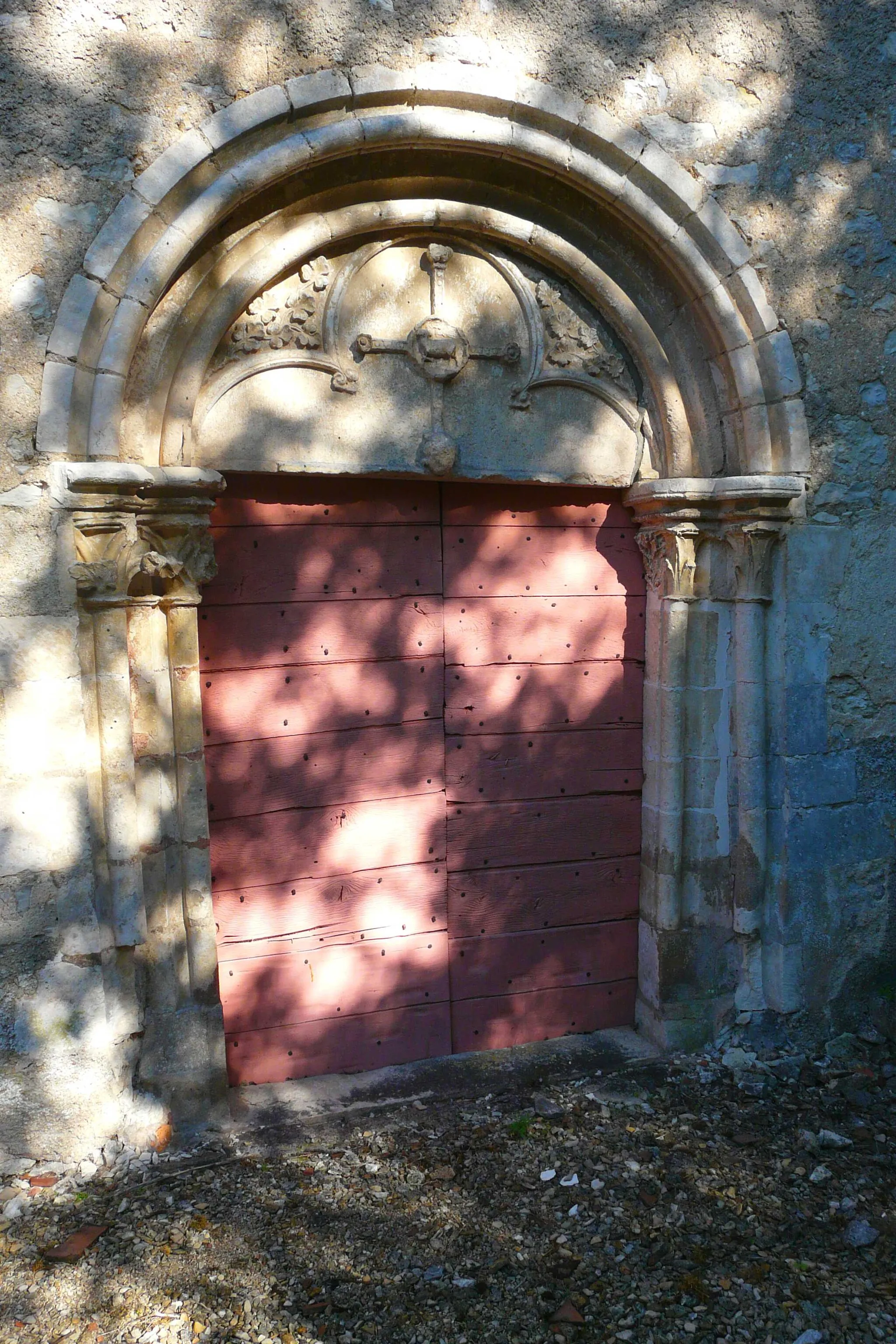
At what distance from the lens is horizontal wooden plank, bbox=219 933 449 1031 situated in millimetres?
3045

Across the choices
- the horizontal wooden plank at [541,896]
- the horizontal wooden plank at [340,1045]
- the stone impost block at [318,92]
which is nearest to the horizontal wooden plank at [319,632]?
the horizontal wooden plank at [541,896]

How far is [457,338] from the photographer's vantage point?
2.91m

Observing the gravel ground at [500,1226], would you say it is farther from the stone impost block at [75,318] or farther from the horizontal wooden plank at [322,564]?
the stone impost block at [75,318]

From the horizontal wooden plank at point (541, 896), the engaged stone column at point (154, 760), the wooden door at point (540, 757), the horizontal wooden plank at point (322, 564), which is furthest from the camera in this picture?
the horizontal wooden plank at point (541, 896)

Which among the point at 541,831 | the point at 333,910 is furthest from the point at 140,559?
the point at 541,831

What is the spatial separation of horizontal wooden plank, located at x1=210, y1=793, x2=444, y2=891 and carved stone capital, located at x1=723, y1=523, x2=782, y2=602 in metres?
1.27

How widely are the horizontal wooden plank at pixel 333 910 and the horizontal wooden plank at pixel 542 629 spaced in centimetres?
78

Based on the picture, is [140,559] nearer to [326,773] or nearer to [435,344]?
[326,773]

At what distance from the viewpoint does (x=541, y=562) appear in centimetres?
323

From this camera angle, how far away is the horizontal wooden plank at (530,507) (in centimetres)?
312

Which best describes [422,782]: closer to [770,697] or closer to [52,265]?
[770,697]

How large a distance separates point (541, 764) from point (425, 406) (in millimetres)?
1302

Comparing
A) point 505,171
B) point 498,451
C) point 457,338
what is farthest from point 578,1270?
point 505,171

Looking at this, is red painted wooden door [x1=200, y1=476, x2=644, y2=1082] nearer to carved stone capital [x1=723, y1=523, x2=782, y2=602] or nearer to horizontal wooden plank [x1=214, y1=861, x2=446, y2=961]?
horizontal wooden plank [x1=214, y1=861, x2=446, y2=961]
